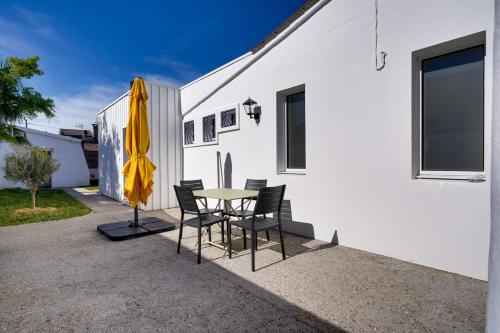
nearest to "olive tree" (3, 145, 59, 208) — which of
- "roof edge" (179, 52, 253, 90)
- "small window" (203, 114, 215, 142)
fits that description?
"roof edge" (179, 52, 253, 90)

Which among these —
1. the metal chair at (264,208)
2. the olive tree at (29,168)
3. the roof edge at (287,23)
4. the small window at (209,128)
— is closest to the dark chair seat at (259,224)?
the metal chair at (264,208)

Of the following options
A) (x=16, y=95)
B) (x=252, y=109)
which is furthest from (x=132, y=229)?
(x=16, y=95)

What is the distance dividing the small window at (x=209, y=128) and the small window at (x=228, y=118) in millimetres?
470

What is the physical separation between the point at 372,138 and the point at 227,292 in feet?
9.17

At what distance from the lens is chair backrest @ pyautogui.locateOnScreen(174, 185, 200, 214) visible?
3.46 metres

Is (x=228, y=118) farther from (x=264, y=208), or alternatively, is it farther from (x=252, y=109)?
(x=264, y=208)

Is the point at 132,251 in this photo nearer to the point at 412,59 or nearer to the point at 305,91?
the point at 305,91

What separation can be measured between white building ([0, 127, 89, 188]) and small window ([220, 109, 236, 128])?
1221 centimetres

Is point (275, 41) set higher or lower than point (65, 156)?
higher

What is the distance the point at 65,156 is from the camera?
14.7m

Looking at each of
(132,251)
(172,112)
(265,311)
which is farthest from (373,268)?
(172,112)

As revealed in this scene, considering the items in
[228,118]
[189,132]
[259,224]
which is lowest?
[259,224]

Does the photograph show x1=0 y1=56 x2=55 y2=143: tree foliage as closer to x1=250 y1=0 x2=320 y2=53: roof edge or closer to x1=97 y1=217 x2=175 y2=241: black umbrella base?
x1=97 y1=217 x2=175 y2=241: black umbrella base

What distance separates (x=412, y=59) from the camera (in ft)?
11.0
